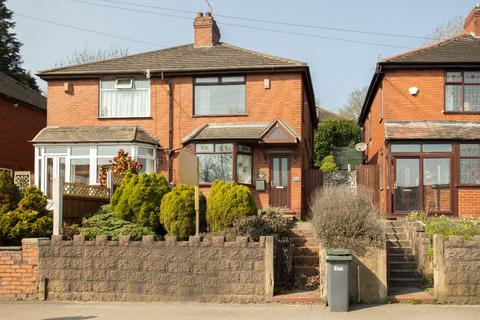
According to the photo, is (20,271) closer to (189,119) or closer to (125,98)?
(189,119)

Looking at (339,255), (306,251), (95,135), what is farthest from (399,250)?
(95,135)

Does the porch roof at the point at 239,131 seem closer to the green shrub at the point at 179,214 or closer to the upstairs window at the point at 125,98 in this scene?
the upstairs window at the point at 125,98

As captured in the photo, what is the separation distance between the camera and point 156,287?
11234 millimetres

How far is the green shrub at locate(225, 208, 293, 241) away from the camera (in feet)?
40.0

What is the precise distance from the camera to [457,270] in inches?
424

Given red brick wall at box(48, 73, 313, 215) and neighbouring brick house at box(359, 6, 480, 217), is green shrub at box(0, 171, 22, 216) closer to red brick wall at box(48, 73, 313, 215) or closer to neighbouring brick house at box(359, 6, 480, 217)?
red brick wall at box(48, 73, 313, 215)

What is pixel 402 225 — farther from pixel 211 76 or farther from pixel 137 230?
pixel 211 76

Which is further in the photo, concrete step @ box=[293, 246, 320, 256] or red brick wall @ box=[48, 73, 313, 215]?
red brick wall @ box=[48, 73, 313, 215]

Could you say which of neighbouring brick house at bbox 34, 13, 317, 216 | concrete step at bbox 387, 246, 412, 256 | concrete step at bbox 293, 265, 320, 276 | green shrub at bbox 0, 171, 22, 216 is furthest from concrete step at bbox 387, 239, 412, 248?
green shrub at bbox 0, 171, 22, 216

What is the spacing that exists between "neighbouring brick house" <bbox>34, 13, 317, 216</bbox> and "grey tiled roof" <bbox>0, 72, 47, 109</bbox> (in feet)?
19.4

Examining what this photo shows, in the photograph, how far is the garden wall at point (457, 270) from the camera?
10695 millimetres

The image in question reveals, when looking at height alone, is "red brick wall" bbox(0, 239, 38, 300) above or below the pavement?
above

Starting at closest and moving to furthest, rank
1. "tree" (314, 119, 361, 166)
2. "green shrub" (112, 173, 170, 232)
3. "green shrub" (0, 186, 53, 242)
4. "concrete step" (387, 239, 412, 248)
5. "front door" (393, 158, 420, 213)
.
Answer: "green shrub" (0, 186, 53, 242)
"concrete step" (387, 239, 412, 248)
"green shrub" (112, 173, 170, 232)
"front door" (393, 158, 420, 213)
"tree" (314, 119, 361, 166)

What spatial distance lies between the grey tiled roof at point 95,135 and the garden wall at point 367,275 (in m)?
10.6
